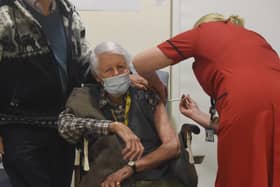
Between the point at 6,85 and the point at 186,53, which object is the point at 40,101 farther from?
the point at 186,53

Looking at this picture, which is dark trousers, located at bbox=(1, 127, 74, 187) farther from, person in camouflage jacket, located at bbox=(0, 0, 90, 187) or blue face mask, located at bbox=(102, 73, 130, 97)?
blue face mask, located at bbox=(102, 73, 130, 97)

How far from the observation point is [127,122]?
2236 mm

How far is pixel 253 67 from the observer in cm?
172

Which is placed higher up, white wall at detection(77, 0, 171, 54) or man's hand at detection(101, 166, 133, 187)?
white wall at detection(77, 0, 171, 54)

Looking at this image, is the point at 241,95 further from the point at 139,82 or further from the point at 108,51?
the point at 108,51

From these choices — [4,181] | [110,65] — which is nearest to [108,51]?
[110,65]

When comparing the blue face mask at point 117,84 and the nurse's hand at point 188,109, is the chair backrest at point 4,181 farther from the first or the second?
the nurse's hand at point 188,109

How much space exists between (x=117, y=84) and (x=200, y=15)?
3.63ft

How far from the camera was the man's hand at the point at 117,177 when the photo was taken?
6.86 ft

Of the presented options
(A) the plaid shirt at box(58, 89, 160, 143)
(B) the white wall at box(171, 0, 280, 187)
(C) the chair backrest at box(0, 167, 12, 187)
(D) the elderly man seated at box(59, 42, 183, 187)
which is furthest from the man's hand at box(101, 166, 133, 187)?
(B) the white wall at box(171, 0, 280, 187)

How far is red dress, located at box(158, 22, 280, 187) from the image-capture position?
170 cm

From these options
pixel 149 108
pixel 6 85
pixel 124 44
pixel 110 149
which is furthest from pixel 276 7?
pixel 6 85

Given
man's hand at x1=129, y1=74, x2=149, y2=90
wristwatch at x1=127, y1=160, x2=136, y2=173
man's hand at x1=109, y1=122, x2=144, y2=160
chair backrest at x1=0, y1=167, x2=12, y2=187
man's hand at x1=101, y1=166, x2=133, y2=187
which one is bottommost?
chair backrest at x1=0, y1=167, x2=12, y2=187

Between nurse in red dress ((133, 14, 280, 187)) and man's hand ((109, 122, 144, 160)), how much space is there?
0.40 meters
